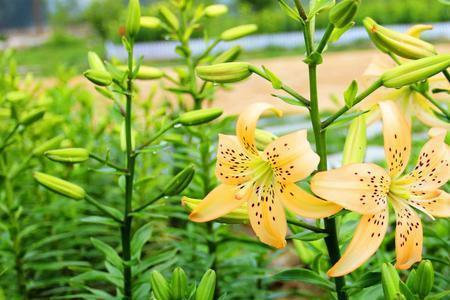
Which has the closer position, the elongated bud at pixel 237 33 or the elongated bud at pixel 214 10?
the elongated bud at pixel 237 33

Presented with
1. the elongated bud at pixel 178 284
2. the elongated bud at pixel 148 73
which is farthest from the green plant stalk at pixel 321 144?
the elongated bud at pixel 148 73

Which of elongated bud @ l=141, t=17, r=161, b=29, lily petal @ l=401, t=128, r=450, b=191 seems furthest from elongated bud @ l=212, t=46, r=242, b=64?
lily petal @ l=401, t=128, r=450, b=191

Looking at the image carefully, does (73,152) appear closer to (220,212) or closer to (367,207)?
(220,212)

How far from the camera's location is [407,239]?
0.65 m

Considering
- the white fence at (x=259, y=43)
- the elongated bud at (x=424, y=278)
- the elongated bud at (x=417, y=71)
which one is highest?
the elongated bud at (x=417, y=71)

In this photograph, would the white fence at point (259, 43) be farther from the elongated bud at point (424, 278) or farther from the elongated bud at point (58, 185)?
the elongated bud at point (424, 278)

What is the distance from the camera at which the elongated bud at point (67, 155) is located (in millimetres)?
877

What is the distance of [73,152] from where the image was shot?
89 centimetres

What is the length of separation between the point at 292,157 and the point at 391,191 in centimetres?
11

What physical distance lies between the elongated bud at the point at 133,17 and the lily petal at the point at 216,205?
30cm

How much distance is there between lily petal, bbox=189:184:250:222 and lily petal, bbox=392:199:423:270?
5.8 inches

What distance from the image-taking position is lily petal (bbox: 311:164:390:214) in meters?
0.62

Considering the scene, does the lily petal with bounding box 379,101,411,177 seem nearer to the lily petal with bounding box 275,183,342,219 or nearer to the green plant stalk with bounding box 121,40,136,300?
the lily petal with bounding box 275,183,342,219

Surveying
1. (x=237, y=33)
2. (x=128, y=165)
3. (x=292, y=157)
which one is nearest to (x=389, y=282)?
(x=292, y=157)
